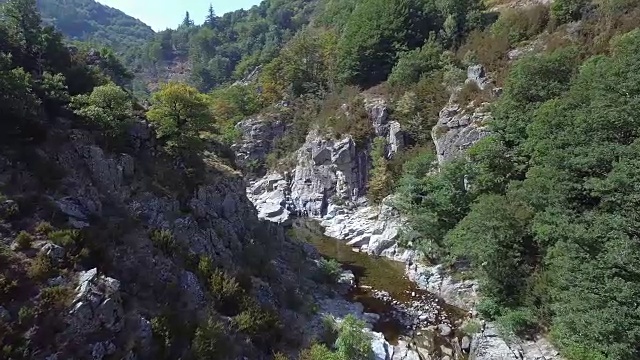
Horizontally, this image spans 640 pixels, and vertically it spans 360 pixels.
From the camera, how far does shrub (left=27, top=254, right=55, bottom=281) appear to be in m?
13.8

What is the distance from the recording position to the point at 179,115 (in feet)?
79.3

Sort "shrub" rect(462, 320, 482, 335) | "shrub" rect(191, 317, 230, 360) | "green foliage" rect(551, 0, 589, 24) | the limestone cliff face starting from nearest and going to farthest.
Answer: the limestone cliff face, "shrub" rect(191, 317, 230, 360), "shrub" rect(462, 320, 482, 335), "green foliage" rect(551, 0, 589, 24)

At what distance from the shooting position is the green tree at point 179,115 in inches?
936

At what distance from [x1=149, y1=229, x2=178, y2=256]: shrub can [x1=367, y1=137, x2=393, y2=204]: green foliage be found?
26621 millimetres

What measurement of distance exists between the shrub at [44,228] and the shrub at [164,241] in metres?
4.09

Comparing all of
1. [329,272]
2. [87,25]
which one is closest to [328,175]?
[329,272]

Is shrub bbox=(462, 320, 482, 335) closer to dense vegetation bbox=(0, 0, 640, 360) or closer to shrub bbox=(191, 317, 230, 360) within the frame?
dense vegetation bbox=(0, 0, 640, 360)

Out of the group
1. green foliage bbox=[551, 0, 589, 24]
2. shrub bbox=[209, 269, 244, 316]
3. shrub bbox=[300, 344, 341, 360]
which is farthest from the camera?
green foliage bbox=[551, 0, 589, 24]

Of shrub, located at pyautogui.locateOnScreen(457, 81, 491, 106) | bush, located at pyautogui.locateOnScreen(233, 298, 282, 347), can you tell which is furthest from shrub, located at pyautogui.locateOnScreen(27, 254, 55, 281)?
shrub, located at pyautogui.locateOnScreen(457, 81, 491, 106)

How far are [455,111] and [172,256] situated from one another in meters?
29.5

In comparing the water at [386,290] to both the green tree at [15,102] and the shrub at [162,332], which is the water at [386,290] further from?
the green tree at [15,102]

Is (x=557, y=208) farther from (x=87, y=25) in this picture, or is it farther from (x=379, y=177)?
(x=87, y=25)

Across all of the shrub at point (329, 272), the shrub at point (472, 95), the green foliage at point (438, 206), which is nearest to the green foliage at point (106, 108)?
the shrub at point (329, 272)

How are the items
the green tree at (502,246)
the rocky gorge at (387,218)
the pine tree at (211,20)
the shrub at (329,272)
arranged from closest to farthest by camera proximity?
the rocky gorge at (387,218)
the green tree at (502,246)
the shrub at (329,272)
the pine tree at (211,20)
